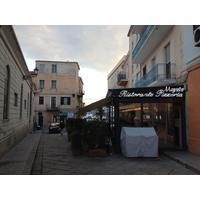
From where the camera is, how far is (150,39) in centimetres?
1191

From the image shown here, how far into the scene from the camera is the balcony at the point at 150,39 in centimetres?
1070

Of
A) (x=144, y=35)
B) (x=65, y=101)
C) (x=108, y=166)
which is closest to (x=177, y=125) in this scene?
(x=108, y=166)

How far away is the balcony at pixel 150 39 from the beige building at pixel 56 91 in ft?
76.0

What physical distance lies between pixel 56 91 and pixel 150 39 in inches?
1081

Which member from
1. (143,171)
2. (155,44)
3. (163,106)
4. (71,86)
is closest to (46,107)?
(71,86)

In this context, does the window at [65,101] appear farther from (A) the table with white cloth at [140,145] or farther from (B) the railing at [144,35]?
(A) the table with white cloth at [140,145]

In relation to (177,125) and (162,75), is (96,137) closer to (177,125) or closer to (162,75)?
(177,125)

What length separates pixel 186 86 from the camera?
8352mm

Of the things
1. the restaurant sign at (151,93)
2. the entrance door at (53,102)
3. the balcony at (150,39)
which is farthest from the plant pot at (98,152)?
the entrance door at (53,102)

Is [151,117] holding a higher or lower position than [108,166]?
higher

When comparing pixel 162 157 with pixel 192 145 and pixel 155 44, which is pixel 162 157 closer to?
pixel 192 145

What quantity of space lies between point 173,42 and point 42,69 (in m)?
30.7

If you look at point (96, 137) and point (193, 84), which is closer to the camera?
point (96, 137)

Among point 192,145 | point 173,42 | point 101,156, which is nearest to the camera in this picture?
point 101,156
